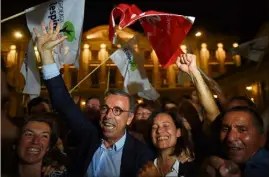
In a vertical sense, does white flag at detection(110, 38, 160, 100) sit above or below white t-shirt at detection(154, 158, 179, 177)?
above

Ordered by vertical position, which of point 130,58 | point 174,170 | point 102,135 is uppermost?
point 130,58

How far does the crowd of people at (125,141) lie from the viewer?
1.94 meters

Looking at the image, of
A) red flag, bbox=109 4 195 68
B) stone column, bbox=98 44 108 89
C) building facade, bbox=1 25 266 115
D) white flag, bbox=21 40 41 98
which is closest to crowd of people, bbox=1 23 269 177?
red flag, bbox=109 4 195 68

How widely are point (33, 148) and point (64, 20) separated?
1.51 metres

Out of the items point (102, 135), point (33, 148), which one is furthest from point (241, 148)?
point (33, 148)

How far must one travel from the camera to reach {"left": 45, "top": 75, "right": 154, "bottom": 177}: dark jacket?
221cm

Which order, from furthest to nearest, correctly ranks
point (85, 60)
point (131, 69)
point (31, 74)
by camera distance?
point (85, 60)
point (131, 69)
point (31, 74)

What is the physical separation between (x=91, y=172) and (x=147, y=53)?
19018mm

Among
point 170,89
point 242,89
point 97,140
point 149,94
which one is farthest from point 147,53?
point 97,140

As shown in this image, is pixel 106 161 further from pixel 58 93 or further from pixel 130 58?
pixel 130 58

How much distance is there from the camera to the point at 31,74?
3000 millimetres

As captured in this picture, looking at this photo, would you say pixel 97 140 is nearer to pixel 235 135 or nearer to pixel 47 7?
pixel 235 135

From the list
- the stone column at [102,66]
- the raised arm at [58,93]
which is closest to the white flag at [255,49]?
the raised arm at [58,93]

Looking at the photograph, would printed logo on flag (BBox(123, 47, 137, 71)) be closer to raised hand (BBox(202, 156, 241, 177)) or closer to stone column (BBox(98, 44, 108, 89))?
raised hand (BBox(202, 156, 241, 177))
